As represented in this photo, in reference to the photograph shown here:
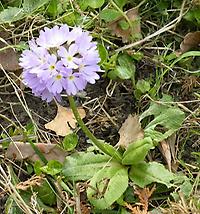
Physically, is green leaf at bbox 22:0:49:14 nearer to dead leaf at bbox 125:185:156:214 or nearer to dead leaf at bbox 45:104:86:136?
dead leaf at bbox 45:104:86:136

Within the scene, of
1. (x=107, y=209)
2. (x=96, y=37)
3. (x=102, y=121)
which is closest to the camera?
(x=107, y=209)

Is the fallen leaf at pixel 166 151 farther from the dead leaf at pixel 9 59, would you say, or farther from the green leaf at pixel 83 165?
the dead leaf at pixel 9 59

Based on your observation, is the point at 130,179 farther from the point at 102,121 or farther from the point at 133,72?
the point at 133,72

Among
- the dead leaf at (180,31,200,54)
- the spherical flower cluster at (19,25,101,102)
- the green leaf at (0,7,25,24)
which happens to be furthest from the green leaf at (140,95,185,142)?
the green leaf at (0,7,25,24)

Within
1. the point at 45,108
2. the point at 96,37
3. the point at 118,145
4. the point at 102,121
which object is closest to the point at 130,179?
the point at 118,145

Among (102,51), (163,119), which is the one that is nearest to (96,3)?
(102,51)

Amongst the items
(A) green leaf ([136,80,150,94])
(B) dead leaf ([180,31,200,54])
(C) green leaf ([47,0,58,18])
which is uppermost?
(C) green leaf ([47,0,58,18])
